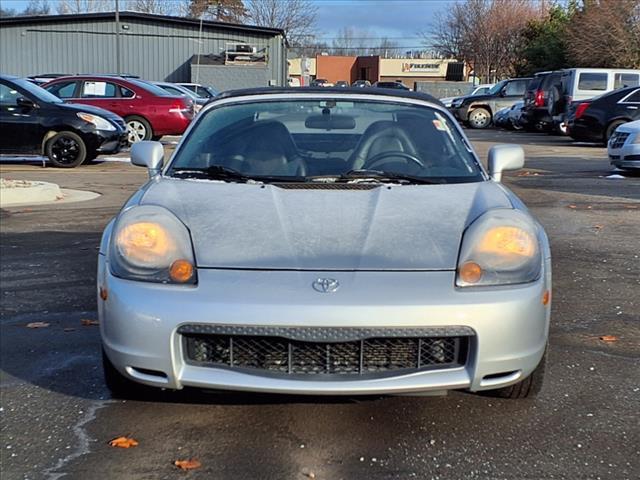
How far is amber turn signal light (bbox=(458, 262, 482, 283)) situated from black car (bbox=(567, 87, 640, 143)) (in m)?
15.6

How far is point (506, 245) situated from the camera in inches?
121

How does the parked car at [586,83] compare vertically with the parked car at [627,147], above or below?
above

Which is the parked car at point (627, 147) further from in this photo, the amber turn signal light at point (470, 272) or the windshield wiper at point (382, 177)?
the amber turn signal light at point (470, 272)

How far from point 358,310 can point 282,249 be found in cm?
45

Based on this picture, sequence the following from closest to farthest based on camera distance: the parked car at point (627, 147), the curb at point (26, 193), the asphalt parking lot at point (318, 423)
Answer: the asphalt parking lot at point (318, 423)
the curb at point (26, 193)
the parked car at point (627, 147)

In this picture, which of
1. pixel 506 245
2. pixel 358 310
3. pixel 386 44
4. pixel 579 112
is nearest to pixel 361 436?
pixel 358 310

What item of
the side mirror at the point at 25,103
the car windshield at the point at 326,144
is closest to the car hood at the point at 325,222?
the car windshield at the point at 326,144

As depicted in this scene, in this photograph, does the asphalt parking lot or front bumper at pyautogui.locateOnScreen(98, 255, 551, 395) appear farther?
the asphalt parking lot

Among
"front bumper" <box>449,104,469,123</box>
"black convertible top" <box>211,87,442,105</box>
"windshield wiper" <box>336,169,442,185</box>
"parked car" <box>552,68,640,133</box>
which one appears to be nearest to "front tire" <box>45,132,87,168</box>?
"black convertible top" <box>211,87,442,105</box>

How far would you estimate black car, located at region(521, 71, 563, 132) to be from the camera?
22.4m

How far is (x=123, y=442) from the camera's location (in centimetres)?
310

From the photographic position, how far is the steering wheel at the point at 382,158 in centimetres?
410

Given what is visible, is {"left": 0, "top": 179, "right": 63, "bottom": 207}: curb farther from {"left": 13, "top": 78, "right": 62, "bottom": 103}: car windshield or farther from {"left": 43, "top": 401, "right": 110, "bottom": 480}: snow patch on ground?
{"left": 43, "top": 401, "right": 110, "bottom": 480}: snow patch on ground

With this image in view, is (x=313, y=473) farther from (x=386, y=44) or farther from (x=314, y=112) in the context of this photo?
(x=386, y=44)
